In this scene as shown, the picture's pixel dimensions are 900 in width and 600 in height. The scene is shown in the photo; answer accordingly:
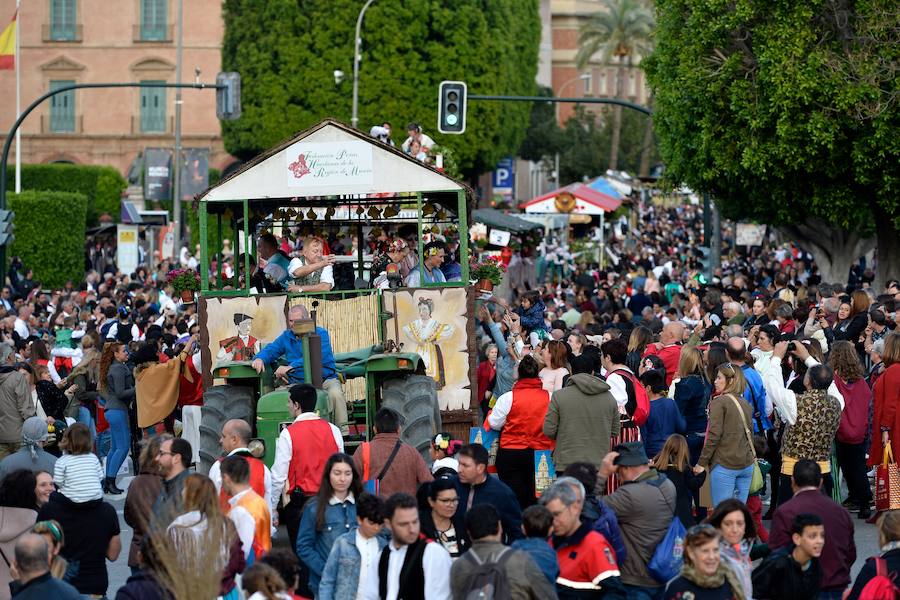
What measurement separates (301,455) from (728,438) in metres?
3.54

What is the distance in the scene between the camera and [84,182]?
66.2m

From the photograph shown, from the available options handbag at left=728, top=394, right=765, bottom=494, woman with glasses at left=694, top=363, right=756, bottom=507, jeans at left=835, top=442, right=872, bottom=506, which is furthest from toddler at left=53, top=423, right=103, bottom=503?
jeans at left=835, top=442, right=872, bottom=506

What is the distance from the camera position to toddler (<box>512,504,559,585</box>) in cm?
850

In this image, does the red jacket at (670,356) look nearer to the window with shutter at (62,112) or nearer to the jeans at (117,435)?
the jeans at (117,435)

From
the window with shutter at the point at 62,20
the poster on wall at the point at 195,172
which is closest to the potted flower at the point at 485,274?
the poster on wall at the point at 195,172

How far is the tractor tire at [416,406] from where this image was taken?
498 inches

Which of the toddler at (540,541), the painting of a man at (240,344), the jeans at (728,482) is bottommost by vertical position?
the jeans at (728,482)

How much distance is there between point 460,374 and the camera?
14.9 meters

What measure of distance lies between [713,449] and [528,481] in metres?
1.42

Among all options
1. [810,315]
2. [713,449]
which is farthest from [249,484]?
[810,315]

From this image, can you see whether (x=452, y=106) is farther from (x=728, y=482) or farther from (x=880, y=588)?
(x=880, y=588)

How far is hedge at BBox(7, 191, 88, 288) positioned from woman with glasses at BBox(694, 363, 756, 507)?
3623cm

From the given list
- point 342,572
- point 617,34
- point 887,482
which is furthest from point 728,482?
point 617,34

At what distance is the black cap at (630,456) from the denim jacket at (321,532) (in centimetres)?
156
